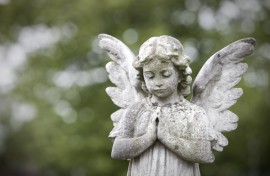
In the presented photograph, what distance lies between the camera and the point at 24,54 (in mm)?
26281

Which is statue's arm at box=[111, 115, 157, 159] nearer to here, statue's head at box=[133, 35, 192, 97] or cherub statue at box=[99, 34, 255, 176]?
cherub statue at box=[99, 34, 255, 176]

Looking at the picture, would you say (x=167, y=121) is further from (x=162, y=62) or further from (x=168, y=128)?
(x=162, y=62)

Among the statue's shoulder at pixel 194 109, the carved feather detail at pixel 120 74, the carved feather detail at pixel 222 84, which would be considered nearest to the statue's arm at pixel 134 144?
the statue's shoulder at pixel 194 109

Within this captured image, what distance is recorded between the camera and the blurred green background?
73.8ft

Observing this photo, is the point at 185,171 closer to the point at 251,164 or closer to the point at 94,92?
the point at 94,92

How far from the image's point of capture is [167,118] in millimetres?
7395

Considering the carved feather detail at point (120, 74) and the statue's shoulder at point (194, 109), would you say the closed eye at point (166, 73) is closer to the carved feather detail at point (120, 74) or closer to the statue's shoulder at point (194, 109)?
the statue's shoulder at point (194, 109)

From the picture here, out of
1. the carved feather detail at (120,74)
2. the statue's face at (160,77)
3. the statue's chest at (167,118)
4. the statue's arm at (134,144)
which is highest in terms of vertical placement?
the carved feather detail at (120,74)

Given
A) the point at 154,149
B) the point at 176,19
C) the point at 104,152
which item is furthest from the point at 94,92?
the point at 154,149

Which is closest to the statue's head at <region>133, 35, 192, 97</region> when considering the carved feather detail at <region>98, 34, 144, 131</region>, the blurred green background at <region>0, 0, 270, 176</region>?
the carved feather detail at <region>98, 34, 144, 131</region>

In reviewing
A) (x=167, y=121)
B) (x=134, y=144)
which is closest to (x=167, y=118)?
(x=167, y=121)

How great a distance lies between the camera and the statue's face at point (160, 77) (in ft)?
23.9

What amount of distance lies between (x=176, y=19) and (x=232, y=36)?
7.58 feet

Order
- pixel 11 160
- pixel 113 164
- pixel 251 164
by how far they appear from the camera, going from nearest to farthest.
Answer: pixel 113 164 < pixel 251 164 < pixel 11 160
